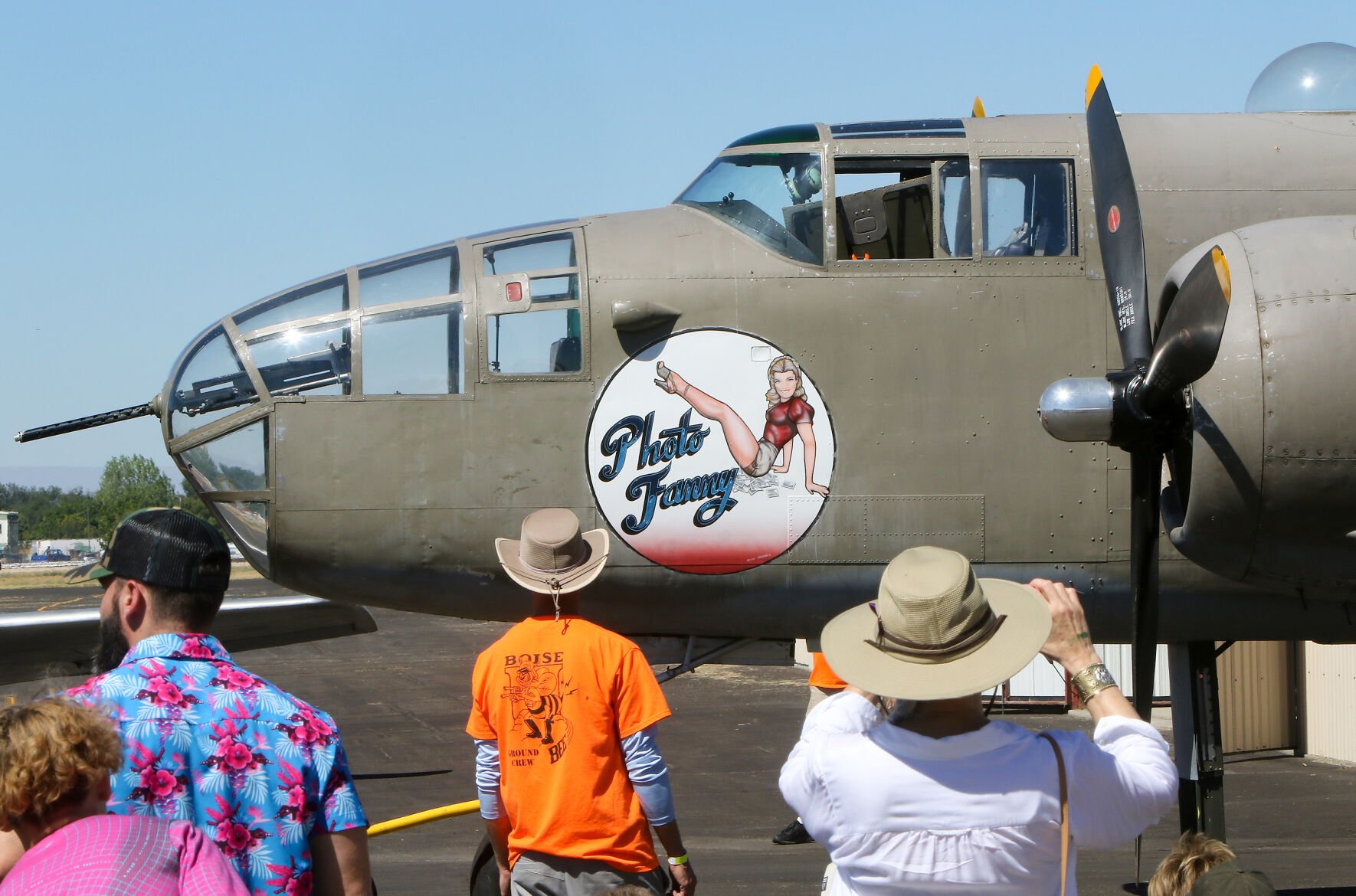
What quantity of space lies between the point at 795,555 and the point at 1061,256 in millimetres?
2177

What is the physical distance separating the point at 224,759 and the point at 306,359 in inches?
183

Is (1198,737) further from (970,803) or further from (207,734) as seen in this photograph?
(207,734)

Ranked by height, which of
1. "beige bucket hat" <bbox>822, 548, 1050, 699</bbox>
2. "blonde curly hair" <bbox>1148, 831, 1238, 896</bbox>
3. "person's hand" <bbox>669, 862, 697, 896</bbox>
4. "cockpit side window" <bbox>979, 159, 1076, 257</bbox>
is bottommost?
"person's hand" <bbox>669, 862, 697, 896</bbox>

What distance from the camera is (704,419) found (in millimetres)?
7289

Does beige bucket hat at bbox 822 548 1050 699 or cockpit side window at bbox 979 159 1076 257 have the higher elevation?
cockpit side window at bbox 979 159 1076 257

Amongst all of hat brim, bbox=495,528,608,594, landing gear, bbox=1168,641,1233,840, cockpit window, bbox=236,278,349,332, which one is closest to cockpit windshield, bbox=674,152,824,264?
cockpit window, bbox=236,278,349,332

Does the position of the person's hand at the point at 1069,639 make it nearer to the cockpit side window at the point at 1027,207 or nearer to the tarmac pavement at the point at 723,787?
the tarmac pavement at the point at 723,787

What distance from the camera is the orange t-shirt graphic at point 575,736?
4.63 metres

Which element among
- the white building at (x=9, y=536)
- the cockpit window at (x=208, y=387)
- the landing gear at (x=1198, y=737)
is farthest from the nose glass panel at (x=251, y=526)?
the white building at (x=9, y=536)

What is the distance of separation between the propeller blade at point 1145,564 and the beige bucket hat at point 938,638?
3.64 m

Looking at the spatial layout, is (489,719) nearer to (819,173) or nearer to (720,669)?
(819,173)

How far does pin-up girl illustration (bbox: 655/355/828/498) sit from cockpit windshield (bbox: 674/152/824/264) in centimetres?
71

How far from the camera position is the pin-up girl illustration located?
7.30 metres

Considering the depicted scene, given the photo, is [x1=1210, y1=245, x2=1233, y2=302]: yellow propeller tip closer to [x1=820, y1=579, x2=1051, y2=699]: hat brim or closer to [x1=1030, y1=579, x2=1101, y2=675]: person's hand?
[x1=1030, y1=579, x2=1101, y2=675]: person's hand
